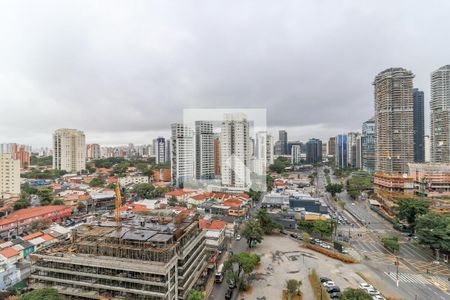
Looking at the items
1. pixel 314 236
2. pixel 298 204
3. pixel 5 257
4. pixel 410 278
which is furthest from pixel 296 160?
pixel 5 257

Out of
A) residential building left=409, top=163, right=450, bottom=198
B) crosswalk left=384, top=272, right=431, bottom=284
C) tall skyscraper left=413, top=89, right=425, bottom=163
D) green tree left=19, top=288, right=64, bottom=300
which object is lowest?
crosswalk left=384, top=272, right=431, bottom=284

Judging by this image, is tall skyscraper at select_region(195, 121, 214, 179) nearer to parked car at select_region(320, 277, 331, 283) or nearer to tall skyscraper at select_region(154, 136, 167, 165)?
tall skyscraper at select_region(154, 136, 167, 165)

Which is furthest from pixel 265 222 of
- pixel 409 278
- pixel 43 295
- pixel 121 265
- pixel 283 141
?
pixel 283 141

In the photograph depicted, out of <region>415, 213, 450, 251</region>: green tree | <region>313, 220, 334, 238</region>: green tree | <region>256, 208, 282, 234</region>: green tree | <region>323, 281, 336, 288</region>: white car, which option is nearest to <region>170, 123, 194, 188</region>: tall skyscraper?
<region>256, 208, 282, 234</region>: green tree

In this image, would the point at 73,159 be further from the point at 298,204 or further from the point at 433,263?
the point at 433,263

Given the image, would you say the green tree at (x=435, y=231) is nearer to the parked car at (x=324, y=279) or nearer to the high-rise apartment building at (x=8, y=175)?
the parked car at (x=324, y=279)

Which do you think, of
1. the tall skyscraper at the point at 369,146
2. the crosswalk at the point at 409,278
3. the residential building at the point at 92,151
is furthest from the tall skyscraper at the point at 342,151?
the residential building at the point at 92,151

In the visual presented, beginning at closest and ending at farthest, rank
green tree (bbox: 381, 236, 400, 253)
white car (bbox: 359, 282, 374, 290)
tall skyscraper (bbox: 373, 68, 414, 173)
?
white car (bbox: 359, 282, 374, 290) < green tree (bbox: 381, 236, 400, 253) < tall skyscraper (bbox: 373, 68, 414, 173)
